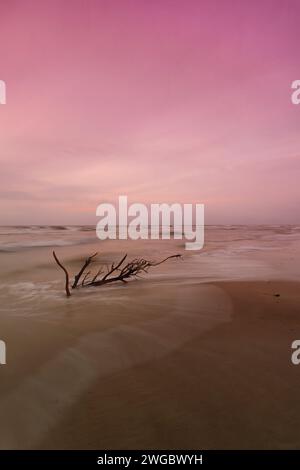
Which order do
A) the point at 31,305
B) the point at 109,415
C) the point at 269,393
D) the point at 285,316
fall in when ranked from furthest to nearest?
the point at 31,305 → the point at 285,316 → the point at 269,393 → the point at 109,415

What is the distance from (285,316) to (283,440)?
257 cm

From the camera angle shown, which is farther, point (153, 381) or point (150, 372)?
point (150, 372)

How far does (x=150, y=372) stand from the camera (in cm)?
281

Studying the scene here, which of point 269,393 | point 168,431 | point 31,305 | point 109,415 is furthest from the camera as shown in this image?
point 31,305

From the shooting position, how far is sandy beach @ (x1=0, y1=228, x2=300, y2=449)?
6.67 ft

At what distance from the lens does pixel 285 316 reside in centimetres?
423

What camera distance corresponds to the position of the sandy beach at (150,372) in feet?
6.67
